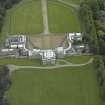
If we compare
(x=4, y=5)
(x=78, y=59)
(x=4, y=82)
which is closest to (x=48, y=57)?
(x=78, y=59)

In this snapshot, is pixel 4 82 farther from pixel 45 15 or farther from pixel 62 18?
pixel 62 18

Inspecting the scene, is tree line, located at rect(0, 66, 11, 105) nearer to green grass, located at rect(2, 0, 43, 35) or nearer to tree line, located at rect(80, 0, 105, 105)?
green grass, located at rect(2, 0, 43, 35)

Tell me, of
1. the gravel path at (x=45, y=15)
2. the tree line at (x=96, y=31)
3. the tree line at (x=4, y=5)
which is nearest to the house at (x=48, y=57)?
the tree line at (x=96, y=31)

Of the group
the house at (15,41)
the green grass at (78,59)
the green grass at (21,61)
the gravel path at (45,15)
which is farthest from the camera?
the gravel path at (45,15)

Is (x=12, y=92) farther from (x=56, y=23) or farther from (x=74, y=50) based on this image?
(x=56, y=23)

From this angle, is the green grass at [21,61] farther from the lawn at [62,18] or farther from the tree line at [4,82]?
the lawn at [62,18]

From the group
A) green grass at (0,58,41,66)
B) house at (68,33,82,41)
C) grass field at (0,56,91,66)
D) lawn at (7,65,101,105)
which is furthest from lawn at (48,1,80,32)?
lawn at (7,65,101,105)
